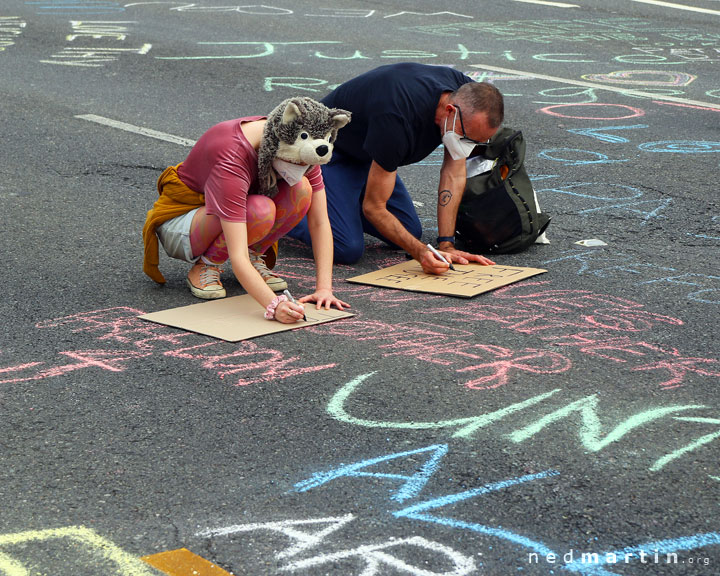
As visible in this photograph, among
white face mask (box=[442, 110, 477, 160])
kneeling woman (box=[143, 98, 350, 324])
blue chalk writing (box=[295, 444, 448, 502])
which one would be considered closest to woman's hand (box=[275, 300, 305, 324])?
kneeling woman (box=[143, 98, 350, 324])

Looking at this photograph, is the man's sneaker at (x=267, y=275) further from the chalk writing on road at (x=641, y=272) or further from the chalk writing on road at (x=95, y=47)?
the chalk writing on road at (x=95, y=47)

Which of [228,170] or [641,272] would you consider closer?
[228,170]

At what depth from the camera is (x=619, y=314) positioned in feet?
13.0

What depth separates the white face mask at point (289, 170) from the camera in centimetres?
391

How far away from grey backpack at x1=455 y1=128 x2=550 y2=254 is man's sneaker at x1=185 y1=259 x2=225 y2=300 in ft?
4.23

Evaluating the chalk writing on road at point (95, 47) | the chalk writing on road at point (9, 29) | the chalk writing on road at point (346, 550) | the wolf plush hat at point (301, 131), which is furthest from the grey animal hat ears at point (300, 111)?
the chalk writing on road at point (9, 29)

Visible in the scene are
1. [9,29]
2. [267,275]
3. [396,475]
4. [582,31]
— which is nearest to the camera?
[396,475]

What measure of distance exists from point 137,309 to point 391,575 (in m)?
2.16

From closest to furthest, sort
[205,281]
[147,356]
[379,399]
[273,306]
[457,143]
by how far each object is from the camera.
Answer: [379,399], [147,356], [273,306], [205,281], [457,143]

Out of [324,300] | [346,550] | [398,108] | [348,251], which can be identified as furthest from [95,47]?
[346,550]

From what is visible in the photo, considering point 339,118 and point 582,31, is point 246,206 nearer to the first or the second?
point 339,118

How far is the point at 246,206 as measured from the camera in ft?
13.2

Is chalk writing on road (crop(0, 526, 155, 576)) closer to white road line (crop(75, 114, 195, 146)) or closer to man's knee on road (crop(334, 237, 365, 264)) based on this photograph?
man's knee on road (crop(334, 237, 365, 264))

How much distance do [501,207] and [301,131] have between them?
1427 mm
